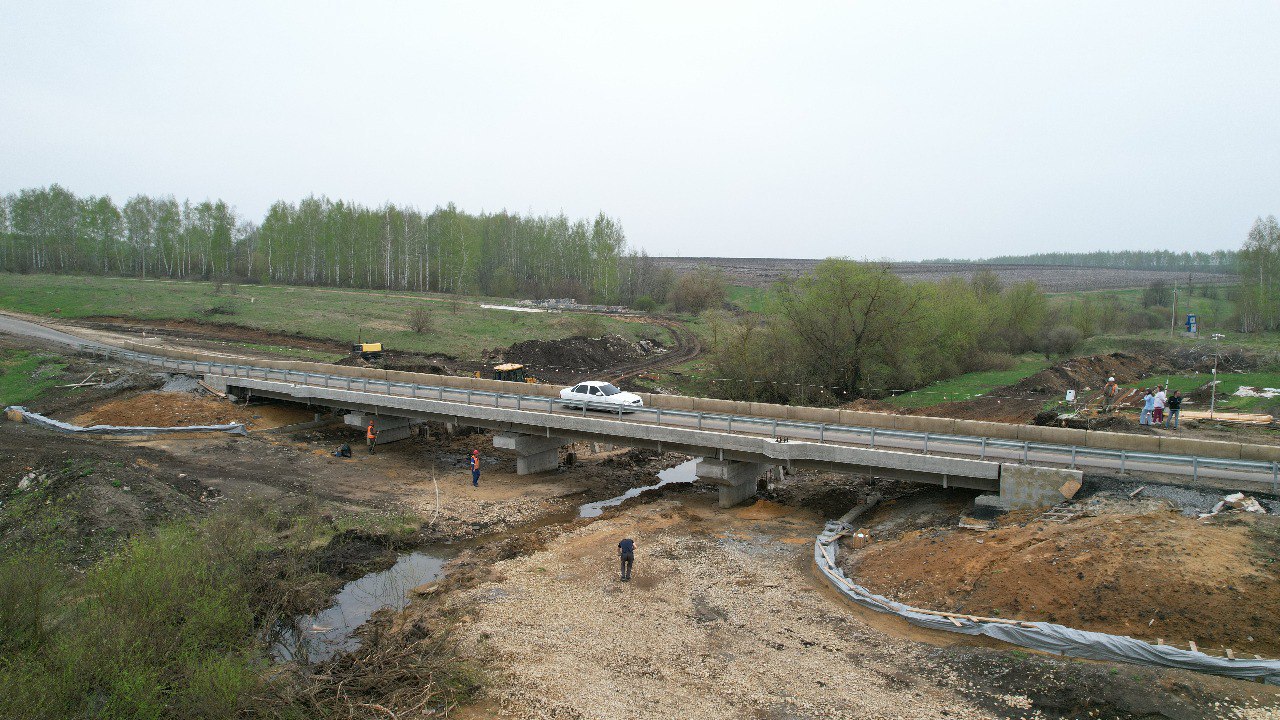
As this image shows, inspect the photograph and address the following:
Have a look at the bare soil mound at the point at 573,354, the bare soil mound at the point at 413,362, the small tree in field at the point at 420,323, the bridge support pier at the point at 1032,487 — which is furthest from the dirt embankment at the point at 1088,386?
the small tree in field at the point at 420,323

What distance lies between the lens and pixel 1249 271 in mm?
72875

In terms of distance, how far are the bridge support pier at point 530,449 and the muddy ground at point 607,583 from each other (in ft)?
2.76

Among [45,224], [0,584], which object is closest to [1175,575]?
[0,584]

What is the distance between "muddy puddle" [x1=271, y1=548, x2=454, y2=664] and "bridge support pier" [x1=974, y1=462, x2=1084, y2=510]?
18.0m

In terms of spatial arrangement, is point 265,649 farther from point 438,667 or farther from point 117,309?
point 117,309

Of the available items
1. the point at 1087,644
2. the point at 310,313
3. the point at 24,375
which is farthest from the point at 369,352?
the point at 1087,644

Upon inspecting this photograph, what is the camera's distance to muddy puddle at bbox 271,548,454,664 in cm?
1783

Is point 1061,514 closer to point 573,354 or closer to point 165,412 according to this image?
point 165,412

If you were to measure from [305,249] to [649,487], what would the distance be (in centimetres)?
8951

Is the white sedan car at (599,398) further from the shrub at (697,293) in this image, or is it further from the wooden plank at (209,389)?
the shrub at (697,293)

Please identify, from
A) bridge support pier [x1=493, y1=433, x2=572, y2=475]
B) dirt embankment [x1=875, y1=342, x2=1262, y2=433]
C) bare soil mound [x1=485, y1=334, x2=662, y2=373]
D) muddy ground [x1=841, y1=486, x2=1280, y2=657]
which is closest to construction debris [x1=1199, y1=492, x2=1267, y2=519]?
muddy ground [x1=841, y1=486, x2=1280, y2=657]

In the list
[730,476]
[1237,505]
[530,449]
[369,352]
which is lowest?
[530,449]

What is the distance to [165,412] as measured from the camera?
126 feet

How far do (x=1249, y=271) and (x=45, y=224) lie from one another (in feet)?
465
